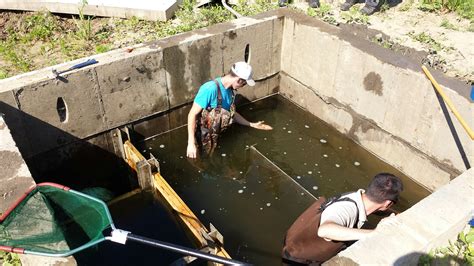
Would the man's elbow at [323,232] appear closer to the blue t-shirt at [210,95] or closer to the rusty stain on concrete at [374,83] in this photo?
the blue t-shirt at [210,95]

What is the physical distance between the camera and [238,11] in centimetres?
889

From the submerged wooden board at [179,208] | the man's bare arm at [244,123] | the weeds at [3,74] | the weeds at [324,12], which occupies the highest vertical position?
the weeds at [324,12]

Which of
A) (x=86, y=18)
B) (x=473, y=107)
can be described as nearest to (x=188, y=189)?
(x=473, y=107)

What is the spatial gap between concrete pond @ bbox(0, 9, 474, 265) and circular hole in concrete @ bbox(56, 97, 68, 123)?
0.6 inches

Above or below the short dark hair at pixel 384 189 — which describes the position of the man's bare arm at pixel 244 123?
below

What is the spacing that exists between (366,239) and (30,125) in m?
4.66

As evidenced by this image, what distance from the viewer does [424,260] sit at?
11.4ft

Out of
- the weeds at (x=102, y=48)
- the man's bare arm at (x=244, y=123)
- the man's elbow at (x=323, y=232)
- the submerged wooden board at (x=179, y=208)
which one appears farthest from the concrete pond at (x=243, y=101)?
the man's elbow at (x=323, y=232)

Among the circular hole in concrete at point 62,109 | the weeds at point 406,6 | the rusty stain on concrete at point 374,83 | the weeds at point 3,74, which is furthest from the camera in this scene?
the weeds at point 406,6

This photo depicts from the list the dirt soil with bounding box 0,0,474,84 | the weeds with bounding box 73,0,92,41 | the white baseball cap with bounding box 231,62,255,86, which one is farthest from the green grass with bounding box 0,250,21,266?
the weeds with bounding box 73,0,92,41

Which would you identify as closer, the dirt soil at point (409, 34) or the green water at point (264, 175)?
the green water at point (264, 175)

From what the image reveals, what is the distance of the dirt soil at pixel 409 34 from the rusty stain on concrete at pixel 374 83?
1.14 meters

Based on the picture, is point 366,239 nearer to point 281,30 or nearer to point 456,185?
point 456,185

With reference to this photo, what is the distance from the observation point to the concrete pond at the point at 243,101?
5.60m
